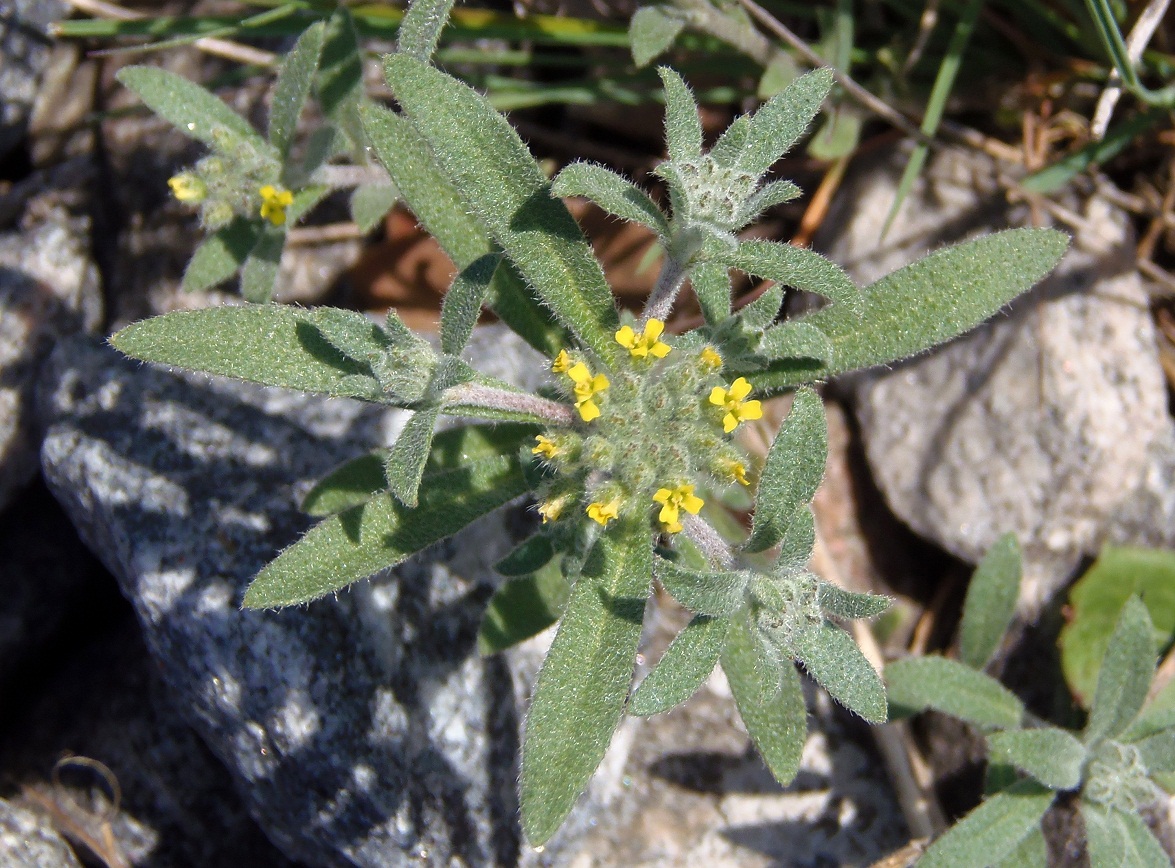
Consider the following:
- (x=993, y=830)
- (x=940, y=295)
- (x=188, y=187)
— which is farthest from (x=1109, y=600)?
(x=188, y=187)

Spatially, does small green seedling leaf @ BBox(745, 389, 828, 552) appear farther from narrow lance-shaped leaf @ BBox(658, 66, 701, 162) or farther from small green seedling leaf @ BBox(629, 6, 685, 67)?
small green seedling leaf @ BBox(629, 6, 685, 67)

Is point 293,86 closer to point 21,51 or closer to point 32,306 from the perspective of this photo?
point 32,306

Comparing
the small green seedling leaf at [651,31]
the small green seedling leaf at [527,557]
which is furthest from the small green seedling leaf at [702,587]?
the small green seedling leaf at [651,31]

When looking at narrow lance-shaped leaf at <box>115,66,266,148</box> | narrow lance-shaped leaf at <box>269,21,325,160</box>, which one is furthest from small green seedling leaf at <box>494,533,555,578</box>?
narrow lance-shaped leaf at <box>115,66,266,148</box>

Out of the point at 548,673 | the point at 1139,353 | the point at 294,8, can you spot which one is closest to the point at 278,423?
the point at 294,8

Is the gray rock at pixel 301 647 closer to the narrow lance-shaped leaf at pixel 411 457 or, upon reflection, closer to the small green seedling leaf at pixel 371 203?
the small green seedling leaf at pixel 371 203
